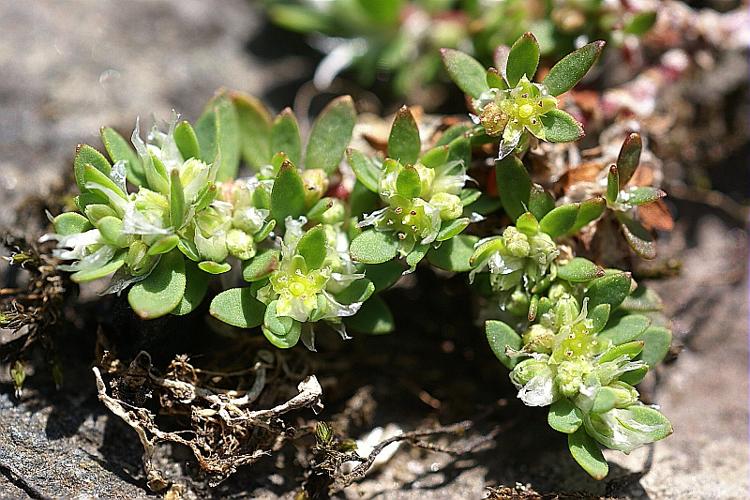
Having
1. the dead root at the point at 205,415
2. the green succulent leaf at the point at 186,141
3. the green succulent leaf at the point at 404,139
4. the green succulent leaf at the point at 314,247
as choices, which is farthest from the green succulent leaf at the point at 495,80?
the dead root at the point at 205,415

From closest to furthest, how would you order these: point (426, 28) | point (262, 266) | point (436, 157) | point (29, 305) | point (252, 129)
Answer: point (262, 266) → point (436, 157) → point (29, 305) → point (252, 129) → point (426, 28)

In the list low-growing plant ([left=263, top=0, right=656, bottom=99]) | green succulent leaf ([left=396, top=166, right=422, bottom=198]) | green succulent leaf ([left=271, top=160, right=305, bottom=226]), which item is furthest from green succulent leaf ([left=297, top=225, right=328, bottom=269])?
low-growing plant ([left=263, top=0, right=656, bottom=99])

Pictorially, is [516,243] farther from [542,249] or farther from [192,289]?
[192,289]

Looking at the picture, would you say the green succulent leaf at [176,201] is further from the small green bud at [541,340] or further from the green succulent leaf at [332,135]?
the small green bud at [541,340]

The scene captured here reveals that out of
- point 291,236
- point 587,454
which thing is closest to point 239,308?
point 291,236

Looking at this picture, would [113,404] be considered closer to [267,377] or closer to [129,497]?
[129,497]

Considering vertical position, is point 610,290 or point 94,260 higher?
point 94,260
